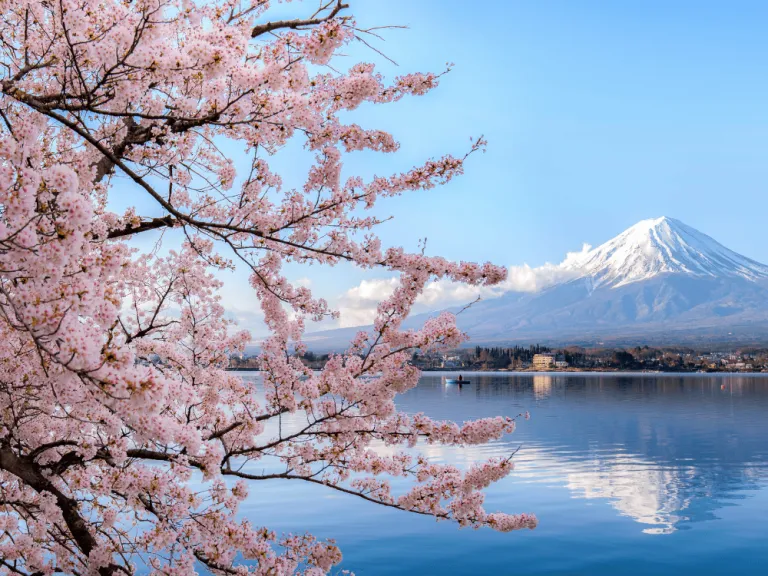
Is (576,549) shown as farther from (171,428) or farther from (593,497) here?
(171,428)

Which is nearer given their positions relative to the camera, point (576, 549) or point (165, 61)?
point (165, 61)

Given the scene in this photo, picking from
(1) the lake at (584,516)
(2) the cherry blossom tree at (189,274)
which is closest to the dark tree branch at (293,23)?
(2) the cherry blossom tree at (189,274)

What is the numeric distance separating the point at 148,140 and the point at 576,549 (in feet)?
68.7

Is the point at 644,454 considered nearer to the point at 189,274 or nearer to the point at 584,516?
the point at 584,516

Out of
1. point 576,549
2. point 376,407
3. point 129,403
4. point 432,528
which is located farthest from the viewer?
point 432,528

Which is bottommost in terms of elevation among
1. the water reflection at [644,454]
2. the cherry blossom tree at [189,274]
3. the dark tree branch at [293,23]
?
the water reflection at [644,454]

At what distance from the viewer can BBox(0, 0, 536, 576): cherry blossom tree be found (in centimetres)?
400

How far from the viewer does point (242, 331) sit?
7977 millimetres

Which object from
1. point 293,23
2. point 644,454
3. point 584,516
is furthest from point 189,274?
point 644,454

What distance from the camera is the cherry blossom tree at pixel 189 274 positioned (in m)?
4.00

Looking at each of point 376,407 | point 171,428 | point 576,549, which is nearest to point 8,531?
point 376,407

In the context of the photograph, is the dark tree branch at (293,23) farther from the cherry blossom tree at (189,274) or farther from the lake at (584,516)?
the lake at (584,516)

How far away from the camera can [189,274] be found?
756 centimetres

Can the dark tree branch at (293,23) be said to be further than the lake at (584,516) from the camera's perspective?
No
